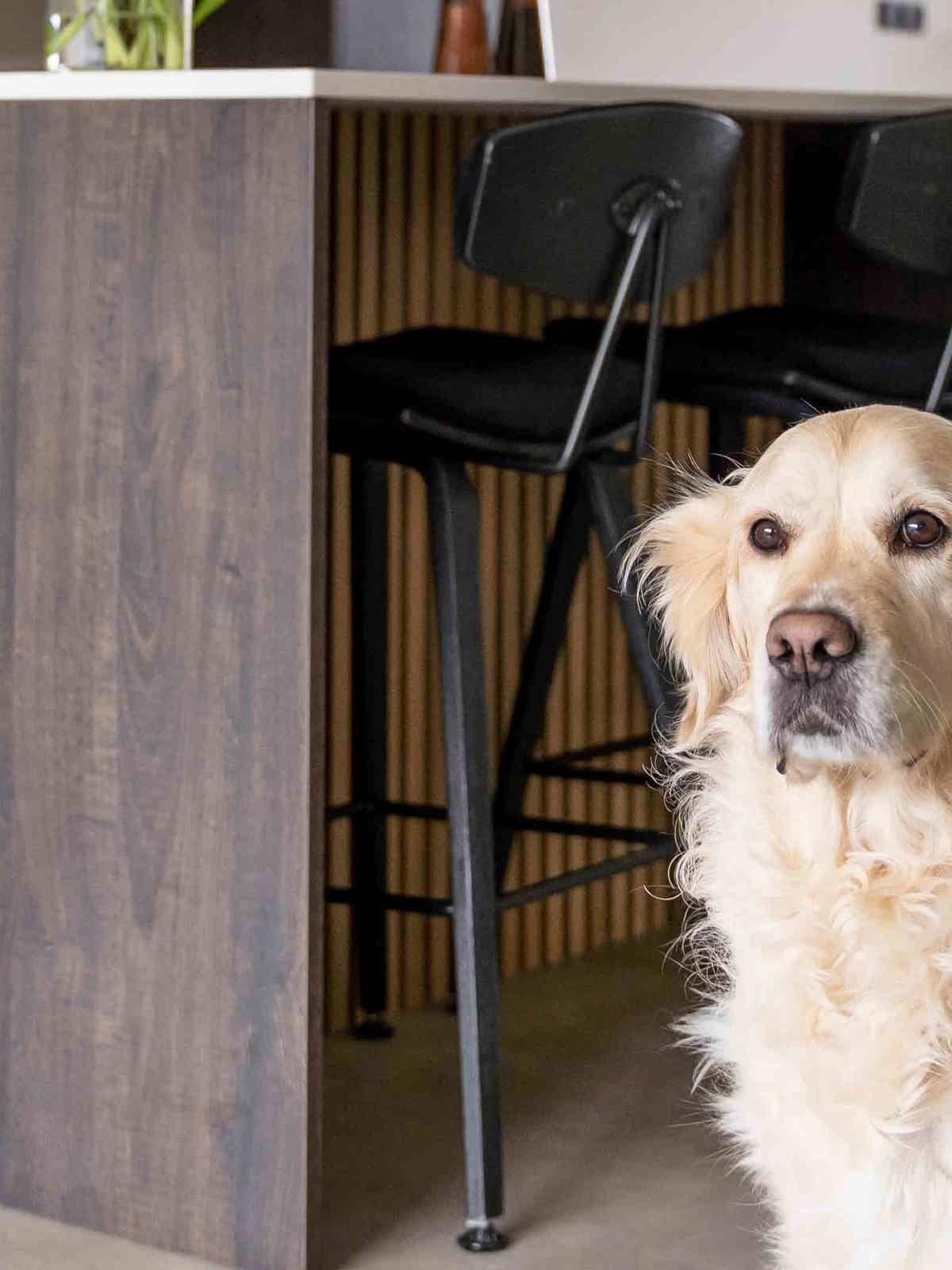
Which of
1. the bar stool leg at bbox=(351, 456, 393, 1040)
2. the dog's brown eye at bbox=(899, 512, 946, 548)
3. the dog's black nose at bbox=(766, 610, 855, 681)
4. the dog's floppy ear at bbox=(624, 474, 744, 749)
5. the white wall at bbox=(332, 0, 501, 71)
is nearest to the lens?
the dog's black nose at bbox=(766, 610, 855, 681)

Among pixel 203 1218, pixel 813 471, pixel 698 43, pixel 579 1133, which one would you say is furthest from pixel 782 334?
pixel 203 1218

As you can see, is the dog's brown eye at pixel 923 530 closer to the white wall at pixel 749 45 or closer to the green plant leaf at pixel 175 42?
the white wall at pixel 749 45

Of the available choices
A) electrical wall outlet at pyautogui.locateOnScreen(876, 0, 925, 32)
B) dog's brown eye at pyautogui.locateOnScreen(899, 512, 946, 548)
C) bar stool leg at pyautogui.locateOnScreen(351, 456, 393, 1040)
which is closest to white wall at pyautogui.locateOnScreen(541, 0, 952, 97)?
electrical wall outlet at pyautogui.locateOnScreen(876, 0, 925, 32)

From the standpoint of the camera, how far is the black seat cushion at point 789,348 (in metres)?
2.32

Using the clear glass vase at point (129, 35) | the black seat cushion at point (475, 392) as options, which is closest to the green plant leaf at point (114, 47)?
the clear glass vase at point (129, 35)

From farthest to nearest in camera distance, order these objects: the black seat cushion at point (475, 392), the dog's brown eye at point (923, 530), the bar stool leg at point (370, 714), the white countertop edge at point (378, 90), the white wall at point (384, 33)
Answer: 1. the bar stool leg at point (370, 714)
2. the white wall at point (384, 33)
3. the black seat cushion at point (475, 392)
4. the white countertop edge at point (378, 90)
5. the dog's brown eye at point (923, 530)

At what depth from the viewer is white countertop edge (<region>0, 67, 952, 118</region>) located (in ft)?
6.23

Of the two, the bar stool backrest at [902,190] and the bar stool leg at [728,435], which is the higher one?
the bar stool backrest at [902,190]

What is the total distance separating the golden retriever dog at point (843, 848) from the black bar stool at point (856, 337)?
57 cm

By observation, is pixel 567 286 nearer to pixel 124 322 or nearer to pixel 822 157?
pixel 124 322

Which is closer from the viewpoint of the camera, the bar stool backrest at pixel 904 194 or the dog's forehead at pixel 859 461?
the dog's forehead at pixel 859 461

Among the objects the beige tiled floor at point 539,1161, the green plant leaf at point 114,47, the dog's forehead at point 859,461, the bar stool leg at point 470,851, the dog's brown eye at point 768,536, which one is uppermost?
the green plant leaf at point 114,47

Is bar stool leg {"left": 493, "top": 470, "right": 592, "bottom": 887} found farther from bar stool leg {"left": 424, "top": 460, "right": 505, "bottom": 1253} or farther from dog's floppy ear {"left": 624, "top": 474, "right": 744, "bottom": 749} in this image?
dog's floppy ear {"left": 624, "top": 474, "right": 744, "bottom": 749}

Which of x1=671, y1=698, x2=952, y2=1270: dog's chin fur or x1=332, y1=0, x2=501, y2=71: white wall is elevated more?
x1=332, y1=0, x2=501, y2=71: white wall
